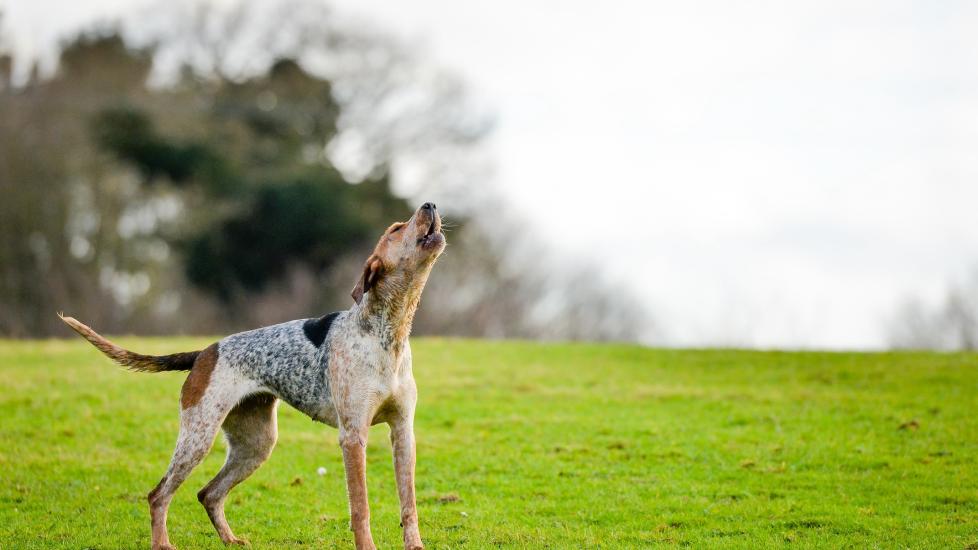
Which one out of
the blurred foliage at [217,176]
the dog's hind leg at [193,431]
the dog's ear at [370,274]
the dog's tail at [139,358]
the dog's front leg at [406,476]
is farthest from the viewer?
A: the blurred foliage at [217,176]

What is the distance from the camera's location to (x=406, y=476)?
7.63 metres

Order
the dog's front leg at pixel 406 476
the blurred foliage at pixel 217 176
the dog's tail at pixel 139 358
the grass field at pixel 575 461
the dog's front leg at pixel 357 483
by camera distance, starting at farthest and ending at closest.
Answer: the blurred foliage at pixel 217 176, the grass field at pixel 575 461, the dog's tail at pixel 139 358, the dog's front leg at pixel 406 476, the dog's front leg at pixel 357 483

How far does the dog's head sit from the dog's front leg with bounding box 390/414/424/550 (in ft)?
3.50

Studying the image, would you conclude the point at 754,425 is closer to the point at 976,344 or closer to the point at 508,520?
the point at 508,520

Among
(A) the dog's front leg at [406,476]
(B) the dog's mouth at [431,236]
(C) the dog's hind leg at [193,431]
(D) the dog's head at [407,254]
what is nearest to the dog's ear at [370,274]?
(D) the dog's head at [407,254]

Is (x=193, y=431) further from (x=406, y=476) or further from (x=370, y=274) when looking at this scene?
(x=370, y=274)

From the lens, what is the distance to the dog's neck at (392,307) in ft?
24.7

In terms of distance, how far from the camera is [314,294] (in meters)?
39.5

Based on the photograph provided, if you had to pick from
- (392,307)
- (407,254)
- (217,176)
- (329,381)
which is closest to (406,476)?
(329,381)

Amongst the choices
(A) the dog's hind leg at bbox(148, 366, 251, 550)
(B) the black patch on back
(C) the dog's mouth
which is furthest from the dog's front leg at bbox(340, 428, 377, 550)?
(C) the dog's mouth

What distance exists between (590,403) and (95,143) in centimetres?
2940

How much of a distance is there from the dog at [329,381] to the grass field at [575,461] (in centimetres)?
82

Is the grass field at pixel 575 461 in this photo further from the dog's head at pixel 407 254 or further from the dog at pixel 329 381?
the dog's head at pixel 407 254

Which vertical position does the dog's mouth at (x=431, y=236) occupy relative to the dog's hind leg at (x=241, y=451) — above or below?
above
